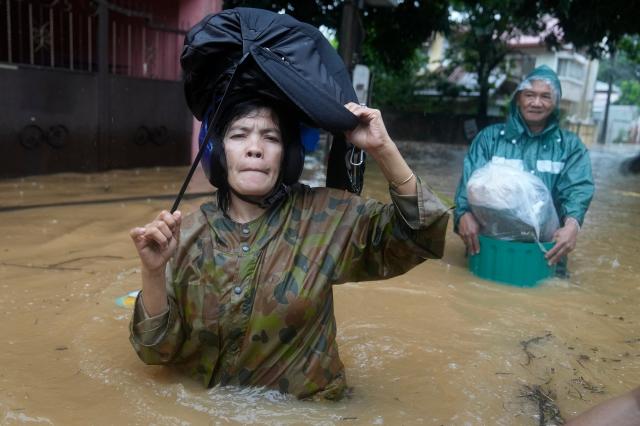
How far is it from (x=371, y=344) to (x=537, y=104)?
2.42m

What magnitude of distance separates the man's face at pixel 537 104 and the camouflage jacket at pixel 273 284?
2.77 m

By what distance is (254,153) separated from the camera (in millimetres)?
2033

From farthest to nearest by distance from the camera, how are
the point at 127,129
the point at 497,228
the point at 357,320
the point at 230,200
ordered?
the point at 127,129, the point at 497,228, the point at 357,320, the point at 230,200

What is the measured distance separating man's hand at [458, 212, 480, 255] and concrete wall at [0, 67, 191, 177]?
5.23 meters

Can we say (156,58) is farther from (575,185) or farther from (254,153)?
(254,153)

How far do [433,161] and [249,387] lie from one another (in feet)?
40.1

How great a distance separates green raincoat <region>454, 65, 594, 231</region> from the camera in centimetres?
426

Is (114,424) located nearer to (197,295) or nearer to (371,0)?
(197,295)

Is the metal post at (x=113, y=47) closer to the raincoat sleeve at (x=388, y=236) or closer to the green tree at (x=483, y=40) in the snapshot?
the raincoat sleeve at (x=388, y=236)

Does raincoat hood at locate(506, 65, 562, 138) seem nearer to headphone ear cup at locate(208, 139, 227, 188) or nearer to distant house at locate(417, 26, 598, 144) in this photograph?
headphone ear cup at locate(208, 139, 227, 188)

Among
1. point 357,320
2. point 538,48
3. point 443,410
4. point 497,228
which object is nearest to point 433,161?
point 497,228

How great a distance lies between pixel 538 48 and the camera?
30.4 meters

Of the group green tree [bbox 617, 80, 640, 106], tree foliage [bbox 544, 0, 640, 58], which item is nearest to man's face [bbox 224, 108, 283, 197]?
tree foliage [bbox 544, 0, 640, 58]

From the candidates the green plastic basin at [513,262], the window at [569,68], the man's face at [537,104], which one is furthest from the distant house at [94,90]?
the window at [569,68]
